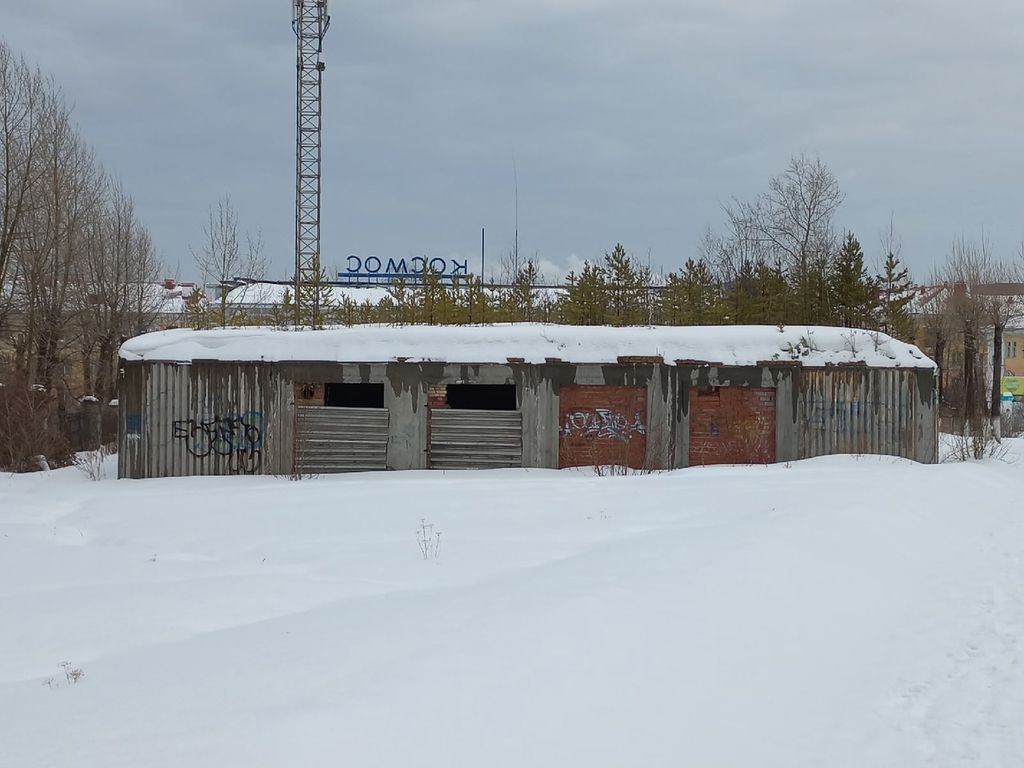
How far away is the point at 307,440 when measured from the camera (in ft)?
56.5

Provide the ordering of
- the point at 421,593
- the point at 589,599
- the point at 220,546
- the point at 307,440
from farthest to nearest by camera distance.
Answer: the point at 307,440
the point at 220,546
the point at 421,593
the point at 589,599

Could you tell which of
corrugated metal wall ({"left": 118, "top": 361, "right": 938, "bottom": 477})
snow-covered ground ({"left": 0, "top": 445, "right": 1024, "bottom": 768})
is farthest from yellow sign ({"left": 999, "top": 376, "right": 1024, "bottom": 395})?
snow-covered ground ({"left": 0, "top": 445, "right": 1024, "bottom": 768})

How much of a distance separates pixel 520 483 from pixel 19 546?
24.7ft

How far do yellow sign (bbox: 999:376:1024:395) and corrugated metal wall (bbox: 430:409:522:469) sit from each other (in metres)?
43.6

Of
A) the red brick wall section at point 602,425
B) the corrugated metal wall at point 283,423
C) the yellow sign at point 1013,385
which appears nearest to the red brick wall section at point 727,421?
the corrugated metal wall at point 283,423

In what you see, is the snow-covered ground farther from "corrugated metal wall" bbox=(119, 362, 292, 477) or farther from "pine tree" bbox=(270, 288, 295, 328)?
"pine tree" bbox=(270, 288, 295, 328)

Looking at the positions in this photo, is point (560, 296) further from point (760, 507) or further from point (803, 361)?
point (760, 507)

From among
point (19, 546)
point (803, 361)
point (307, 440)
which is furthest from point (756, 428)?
point (19, 546)

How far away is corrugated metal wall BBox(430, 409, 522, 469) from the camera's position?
1727 cm

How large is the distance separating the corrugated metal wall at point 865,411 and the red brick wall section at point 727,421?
0.73 metres

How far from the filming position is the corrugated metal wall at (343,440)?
56.4ft

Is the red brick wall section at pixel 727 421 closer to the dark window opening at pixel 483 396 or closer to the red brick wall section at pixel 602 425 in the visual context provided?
the red brick wall section at pixel 602 425

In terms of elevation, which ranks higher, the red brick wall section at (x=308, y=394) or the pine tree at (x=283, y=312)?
the pine tree at (x=283, y=312)

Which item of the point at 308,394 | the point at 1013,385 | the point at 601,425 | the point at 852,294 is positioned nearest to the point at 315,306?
the point at 308,394
